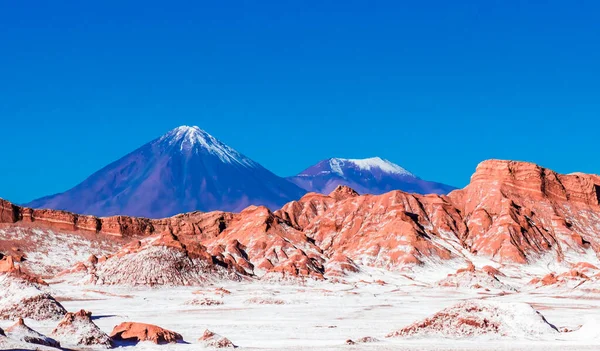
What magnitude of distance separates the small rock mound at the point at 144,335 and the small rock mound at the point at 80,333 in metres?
1.29

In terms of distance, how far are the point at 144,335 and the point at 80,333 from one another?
3.27m

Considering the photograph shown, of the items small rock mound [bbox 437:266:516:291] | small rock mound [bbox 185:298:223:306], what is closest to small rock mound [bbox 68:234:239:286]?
small rock mound [bbox 185:298:223:306]

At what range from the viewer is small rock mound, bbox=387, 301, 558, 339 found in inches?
1736

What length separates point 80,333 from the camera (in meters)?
41.2

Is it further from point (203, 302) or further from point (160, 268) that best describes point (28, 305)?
point (160, 268)

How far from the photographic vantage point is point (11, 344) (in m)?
30.8

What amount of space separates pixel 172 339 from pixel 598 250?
555ft

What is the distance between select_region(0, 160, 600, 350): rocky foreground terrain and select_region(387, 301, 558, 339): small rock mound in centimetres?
8

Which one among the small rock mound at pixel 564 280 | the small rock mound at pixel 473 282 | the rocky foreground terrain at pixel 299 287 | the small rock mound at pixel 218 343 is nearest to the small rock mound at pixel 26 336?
the rocky foreground terrain at pixel 299 287

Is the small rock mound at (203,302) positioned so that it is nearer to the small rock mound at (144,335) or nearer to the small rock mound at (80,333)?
the small rock mound at (144,335)

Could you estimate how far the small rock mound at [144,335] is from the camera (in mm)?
42219

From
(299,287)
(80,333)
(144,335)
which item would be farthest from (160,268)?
(80,333)

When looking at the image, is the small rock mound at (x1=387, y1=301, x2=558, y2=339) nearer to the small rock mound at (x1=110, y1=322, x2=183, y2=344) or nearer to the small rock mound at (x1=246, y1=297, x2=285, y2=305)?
the small rock mound at (x1=110, y1=322, x2=183, y2=344)

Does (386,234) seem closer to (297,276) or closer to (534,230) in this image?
(534,230)
